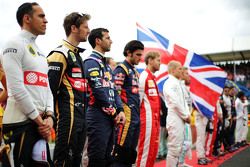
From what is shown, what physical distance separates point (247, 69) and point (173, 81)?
83.3 feet

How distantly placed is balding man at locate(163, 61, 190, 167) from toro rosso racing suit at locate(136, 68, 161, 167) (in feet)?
1.75

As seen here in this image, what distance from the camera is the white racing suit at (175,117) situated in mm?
5812

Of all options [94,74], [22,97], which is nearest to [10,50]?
[22,97]

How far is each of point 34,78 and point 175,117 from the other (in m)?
3.39

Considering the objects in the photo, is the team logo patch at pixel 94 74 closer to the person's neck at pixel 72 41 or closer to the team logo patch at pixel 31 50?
the person's neck at pixel 72 41

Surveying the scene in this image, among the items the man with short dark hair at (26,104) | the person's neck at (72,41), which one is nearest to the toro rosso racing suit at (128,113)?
the person's neck at (72,41)

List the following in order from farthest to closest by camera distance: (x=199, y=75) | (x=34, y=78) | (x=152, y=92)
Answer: (x=199, y=75) → (x=152, y=92) → (x=34, y=78)

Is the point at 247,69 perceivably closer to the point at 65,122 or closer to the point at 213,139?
the point at 213,139

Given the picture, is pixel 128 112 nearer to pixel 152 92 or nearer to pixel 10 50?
pixel 152 92

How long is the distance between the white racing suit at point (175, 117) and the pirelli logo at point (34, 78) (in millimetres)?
3233

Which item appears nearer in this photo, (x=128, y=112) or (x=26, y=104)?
(x=26, y=104)

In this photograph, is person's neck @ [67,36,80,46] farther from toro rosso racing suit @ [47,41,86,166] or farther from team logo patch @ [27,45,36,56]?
team logo patch @ [27,45,36,56]

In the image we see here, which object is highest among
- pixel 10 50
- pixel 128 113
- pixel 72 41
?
pixel 72 41

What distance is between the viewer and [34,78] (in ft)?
9.85
